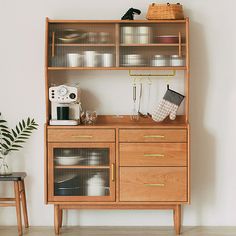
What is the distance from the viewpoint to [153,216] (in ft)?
16.8

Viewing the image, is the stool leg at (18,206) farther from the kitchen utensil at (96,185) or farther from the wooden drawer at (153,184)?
the wooden drawer at (153,184)

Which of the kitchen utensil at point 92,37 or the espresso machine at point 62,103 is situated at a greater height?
the kitchen utensil at point 92,37

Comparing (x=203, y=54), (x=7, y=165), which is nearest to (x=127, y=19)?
(x=203, y=54)

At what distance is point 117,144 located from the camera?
15.5 feet

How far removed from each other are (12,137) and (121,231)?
1.21 m

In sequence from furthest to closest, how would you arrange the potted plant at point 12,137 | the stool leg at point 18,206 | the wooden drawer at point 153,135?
the potted plant at point 12,137 → the stool leg at point 18,206 → the wooden drawer at point 153,135

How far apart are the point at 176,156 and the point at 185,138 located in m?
0.16

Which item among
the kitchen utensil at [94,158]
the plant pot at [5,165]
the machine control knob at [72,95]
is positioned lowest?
the plant pot at [5,165]

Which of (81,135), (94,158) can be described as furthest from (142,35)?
(94,158)

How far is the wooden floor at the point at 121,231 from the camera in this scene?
4898 mm

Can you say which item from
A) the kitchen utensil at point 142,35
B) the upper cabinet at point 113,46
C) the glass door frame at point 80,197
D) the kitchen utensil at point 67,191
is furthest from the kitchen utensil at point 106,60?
the kitchen utensil at point 67,191

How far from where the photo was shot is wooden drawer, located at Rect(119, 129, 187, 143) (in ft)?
15.5

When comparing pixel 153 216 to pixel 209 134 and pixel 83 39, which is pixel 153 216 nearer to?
pixel 209 134

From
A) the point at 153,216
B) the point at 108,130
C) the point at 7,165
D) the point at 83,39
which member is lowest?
the point at 153,216
